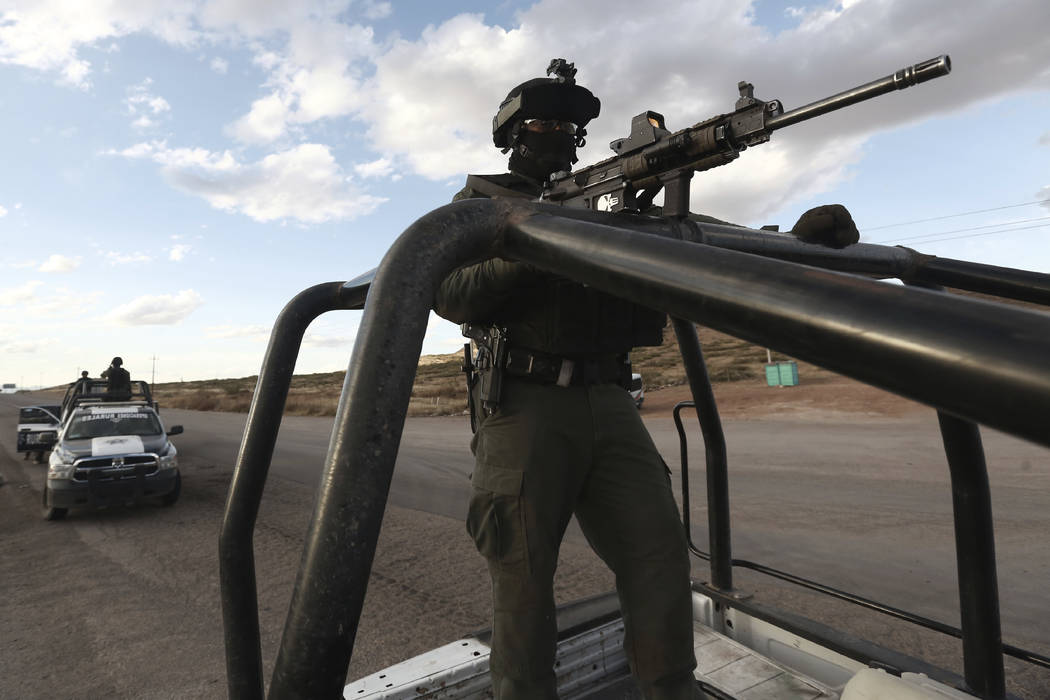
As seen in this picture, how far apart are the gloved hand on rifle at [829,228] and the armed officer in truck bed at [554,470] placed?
571mm

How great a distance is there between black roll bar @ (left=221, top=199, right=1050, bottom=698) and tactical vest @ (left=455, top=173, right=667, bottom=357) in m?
0.92

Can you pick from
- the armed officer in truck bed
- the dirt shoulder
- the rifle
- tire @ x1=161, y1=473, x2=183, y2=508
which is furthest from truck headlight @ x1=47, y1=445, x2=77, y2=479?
the dirt shoulder

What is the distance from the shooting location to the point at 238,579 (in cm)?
128

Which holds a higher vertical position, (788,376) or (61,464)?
(61,464)

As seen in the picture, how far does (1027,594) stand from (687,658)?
3851 mm

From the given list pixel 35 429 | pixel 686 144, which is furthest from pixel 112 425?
pixel 686 144

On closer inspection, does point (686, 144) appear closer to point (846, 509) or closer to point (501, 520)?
point (501, 520)

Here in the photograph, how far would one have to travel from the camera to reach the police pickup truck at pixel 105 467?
7145mm

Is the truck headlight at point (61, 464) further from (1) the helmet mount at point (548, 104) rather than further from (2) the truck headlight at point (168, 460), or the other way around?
(1) the helmet mount at point (548, 104)

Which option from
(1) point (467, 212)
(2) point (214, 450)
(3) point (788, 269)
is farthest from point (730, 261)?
(2) point (214, 450)

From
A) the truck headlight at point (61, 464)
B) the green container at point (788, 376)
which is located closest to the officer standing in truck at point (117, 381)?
the truck headlight at point (61, 464)

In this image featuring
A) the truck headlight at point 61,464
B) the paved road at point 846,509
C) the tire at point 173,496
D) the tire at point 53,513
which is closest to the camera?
the paved road at point 846,509

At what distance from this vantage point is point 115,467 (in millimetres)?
7418

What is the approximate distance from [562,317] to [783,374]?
21.5 meters
